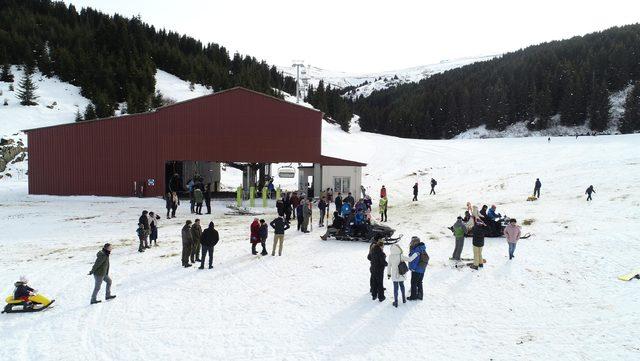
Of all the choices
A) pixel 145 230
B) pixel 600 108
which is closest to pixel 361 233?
pixel 145 230

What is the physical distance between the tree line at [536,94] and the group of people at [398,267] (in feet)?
264

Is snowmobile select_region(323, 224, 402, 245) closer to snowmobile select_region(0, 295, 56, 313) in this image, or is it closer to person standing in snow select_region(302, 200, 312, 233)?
person standing in snow select_region(302, 200, 312, 233)

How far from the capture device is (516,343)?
8.10 metres

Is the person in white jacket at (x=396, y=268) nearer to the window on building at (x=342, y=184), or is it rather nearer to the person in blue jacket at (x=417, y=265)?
the person in blue jacket at (x=417, y=265)

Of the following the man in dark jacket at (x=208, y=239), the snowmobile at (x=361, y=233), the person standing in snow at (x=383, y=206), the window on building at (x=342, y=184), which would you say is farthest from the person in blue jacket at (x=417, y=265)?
the window on building at (x=342, y=184)

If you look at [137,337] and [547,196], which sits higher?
[547,196]

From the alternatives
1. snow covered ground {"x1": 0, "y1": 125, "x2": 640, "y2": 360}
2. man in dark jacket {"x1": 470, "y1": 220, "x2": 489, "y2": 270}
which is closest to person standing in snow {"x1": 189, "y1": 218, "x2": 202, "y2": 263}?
snow covered ground {"x1": 0, "y1": 125, "x2": 640, "y2": 360}

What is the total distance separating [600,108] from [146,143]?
79.1 m

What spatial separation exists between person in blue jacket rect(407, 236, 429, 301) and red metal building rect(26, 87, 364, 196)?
74.5 feet

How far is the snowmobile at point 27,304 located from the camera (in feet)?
31.7

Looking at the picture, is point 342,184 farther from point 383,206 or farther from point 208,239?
point 208,239

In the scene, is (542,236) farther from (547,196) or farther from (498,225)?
(547,196)

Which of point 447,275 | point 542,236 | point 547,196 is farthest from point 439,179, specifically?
point 447,275

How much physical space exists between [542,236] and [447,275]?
24.9 ft
